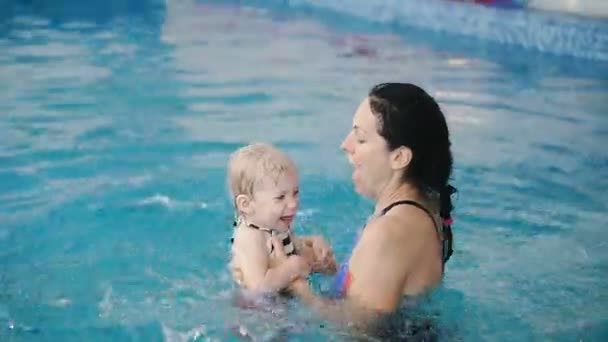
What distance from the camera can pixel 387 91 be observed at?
2.78 metres

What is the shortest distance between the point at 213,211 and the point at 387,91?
222 cm

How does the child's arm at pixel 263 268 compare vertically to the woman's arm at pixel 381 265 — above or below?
below

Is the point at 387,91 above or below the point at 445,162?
above

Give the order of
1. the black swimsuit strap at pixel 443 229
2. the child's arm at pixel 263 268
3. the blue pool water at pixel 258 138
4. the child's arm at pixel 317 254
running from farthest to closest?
the blue pool water at pixel 258 138 < the child's arm at pixel 317 254 < the child's arm at pixel 263 268 < the black swimsuit strap at pixel 443 229

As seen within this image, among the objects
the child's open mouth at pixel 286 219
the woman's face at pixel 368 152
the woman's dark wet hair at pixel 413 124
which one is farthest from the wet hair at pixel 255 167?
the woman's dark wet hair at pixel 413 124

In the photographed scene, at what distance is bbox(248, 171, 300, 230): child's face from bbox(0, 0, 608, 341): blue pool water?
327mm

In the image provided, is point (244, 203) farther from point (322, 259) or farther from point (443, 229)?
point (443, 229)

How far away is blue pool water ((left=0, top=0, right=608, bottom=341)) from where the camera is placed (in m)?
3.65

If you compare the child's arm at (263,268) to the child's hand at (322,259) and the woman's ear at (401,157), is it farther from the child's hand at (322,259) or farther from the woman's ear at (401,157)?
the woman's ear at (401,157)

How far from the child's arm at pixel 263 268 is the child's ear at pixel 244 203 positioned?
0.09 m

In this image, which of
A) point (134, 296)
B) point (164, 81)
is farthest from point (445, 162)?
point (164, 81)

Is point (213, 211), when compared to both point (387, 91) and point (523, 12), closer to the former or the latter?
point (387, 91)

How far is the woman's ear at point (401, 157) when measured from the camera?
2.78 metres

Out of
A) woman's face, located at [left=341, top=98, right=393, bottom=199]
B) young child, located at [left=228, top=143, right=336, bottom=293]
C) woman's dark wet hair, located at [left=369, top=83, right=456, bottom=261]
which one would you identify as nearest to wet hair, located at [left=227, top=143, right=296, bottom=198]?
young child, located at [left=228, top=143, right=336, bottom=293]
